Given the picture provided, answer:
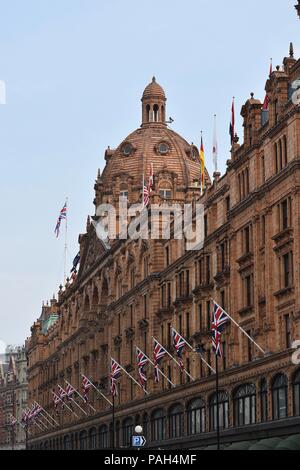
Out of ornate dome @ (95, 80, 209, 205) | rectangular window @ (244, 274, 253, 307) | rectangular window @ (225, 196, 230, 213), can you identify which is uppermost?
ornate dome @ (95, 80, 209, 205)

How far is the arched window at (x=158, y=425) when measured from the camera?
10000cm

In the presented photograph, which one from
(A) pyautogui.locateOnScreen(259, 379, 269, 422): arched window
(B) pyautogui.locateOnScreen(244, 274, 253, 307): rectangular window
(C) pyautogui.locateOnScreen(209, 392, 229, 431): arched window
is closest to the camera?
(A) pyautogui.locateOnScreen(259, 379, 269, 422): arched window

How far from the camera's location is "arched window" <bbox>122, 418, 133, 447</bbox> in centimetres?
11162

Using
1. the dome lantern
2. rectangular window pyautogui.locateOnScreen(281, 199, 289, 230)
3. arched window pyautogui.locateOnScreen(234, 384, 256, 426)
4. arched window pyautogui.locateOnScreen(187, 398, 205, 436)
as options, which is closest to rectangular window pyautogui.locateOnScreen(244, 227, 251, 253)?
rectangular window pyautogui.locateOnScreen(281, 199, 289, 230)

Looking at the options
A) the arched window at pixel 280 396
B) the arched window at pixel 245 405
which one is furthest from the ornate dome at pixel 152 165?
the arched window at pixel 280 396

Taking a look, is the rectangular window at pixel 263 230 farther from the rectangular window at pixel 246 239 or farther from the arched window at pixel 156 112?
the arched window at pixel 156 112

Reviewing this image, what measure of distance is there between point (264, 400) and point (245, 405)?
4295mm

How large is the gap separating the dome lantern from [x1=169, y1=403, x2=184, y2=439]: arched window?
76.9 meters

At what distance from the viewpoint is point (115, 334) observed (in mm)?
122438

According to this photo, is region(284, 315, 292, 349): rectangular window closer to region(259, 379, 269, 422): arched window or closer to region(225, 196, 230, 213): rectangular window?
region(259, 379, 269, 422): arched window

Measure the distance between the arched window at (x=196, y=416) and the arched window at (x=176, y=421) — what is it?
2324mm

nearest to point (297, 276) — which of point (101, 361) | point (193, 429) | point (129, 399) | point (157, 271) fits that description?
point (193, 429)

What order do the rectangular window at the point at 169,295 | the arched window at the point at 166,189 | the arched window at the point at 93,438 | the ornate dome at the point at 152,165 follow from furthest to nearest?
the ornate dome at the point at 152,165 → the arched window at the point at 166,189 → the arched window at the point at 93,438 → the rectangular window at the point at 169,295

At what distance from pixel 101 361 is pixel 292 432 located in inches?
2498
